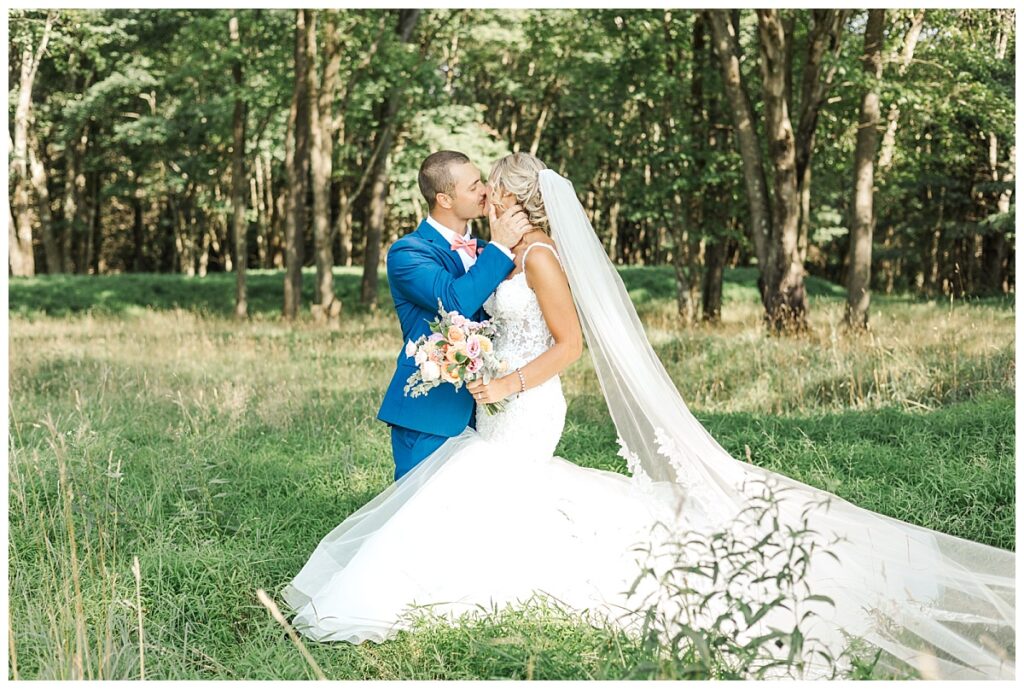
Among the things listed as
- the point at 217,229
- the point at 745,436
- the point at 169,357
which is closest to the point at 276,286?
the point at 169,357

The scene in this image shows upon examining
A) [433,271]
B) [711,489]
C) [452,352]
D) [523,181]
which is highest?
[523,181]

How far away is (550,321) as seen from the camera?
4680 millimetres

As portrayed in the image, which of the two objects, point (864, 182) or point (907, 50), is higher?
point (907, 50)

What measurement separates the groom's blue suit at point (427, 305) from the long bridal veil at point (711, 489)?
0.47m

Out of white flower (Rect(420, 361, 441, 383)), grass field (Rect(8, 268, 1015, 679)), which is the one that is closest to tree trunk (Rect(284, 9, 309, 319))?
grass field (Rect(8, 268, 1015, 679))

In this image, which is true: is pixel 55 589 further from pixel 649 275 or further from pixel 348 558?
pixel 649 275

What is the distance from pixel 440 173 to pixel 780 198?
32.1 feet

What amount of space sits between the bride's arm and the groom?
0.20m

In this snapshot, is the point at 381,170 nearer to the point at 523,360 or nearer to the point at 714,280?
the point at 714,280

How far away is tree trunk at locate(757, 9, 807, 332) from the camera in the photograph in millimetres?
13383

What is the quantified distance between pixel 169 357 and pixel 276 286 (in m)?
14.0

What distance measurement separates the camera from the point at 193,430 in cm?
827

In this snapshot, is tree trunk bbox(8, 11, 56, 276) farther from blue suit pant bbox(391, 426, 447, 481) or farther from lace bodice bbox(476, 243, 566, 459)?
lace bodice bbox(476, 243, 566, 459)

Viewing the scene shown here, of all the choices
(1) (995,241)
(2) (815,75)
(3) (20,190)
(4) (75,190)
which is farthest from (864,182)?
(4) (75,190)
